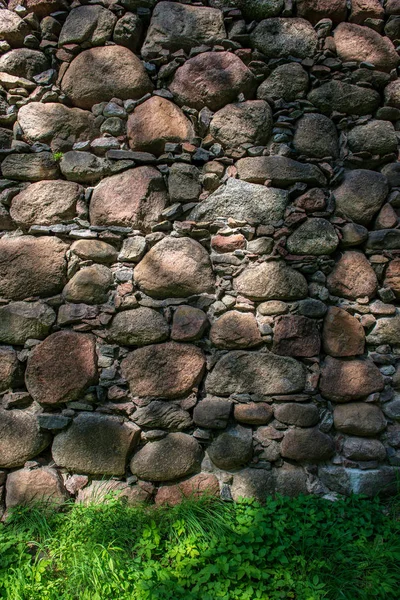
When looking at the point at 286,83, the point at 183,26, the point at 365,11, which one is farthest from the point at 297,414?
the point at 365,11

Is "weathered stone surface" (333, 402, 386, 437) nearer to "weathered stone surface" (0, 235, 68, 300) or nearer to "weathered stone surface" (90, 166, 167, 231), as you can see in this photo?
"weathered stone surface" (90, 166, 167, 231)

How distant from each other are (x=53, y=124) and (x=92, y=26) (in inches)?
23.9

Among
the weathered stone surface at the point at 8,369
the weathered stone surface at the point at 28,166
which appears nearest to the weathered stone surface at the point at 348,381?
the weathered stone surface at the point at 8,369

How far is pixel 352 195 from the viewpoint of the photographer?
2121 mm

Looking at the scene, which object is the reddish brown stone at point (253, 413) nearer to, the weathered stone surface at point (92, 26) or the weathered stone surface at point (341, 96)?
the weathered stone surface at point (341, 96)

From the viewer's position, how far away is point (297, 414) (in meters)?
1.93

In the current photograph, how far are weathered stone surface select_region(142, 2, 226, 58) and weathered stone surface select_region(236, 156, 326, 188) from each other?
2.45 ft

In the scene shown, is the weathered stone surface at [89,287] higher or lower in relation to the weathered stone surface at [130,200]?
lower

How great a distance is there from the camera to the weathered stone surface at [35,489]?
6.20ft

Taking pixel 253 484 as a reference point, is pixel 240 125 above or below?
above

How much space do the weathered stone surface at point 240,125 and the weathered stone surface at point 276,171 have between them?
117mm

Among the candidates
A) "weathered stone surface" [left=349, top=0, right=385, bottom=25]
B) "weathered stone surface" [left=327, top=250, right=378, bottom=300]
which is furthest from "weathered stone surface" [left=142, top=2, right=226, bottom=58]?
"weathered stone surface" [left=327, top=250, right=378, bottom=300]

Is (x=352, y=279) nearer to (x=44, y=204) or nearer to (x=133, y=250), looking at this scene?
(x=133, y=250)

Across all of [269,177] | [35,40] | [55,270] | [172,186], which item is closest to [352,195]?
[269,177]
